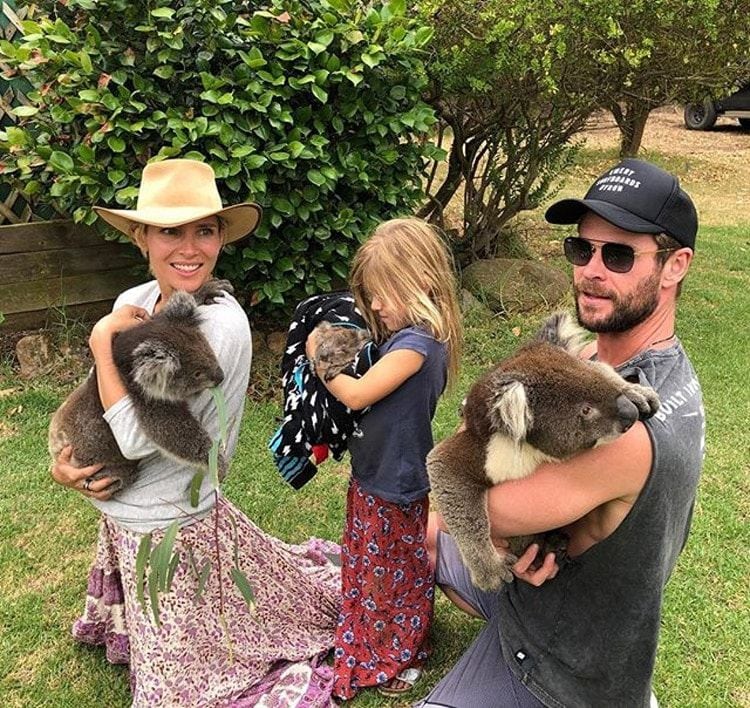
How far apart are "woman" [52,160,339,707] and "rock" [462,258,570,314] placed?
16.1 ft

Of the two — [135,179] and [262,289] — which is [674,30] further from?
[135,179]

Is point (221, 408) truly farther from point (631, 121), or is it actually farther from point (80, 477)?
point (631, 121)

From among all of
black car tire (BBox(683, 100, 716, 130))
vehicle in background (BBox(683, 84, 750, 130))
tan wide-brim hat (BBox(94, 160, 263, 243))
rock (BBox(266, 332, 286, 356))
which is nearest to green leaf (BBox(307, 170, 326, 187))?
rock (BBox(266, 332, 286, 356))

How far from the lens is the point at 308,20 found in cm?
534

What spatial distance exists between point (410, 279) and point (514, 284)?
5129 mm

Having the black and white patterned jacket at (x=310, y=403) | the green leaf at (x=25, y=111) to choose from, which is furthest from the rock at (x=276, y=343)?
the black and white patterned jacket at (x=310, y=403)

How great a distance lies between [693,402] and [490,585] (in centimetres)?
89

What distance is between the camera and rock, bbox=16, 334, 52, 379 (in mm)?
6242

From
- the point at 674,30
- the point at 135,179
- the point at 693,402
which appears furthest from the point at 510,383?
the point at 674,30

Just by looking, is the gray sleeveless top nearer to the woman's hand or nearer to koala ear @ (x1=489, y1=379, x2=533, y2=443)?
koala ear @ (x1=489, y1=379, x2=533, y2=443)

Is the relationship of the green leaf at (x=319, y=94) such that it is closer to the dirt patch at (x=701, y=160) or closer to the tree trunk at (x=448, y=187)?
the tree trunk at (x=448, y=187)

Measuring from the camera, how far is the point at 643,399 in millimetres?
2021

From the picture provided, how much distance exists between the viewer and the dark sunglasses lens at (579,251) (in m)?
2.50

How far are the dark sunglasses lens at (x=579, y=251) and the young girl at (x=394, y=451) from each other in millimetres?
670
